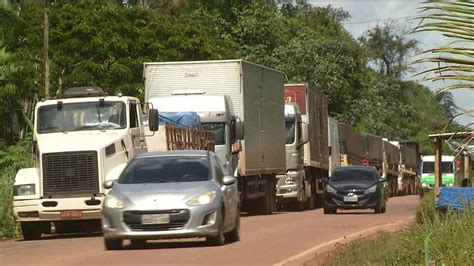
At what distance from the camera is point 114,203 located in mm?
18469

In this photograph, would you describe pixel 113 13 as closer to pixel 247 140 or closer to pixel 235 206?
pixel 247 140

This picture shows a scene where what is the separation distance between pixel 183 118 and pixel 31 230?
20.8 feet

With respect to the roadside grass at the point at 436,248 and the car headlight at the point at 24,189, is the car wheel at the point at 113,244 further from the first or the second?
the car headlight at the point at 24,189

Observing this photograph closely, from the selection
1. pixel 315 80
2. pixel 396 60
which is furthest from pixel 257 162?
pixel 396 60

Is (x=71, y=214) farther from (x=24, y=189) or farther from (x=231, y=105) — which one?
(x=231, y=105)

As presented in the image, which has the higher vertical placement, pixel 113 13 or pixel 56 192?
pixel 113 13

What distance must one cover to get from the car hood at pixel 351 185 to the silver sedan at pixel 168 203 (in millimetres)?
17884

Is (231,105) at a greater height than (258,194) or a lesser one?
greater

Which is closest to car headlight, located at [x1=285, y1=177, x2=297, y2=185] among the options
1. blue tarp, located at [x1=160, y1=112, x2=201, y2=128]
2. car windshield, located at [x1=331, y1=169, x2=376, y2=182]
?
car windshield, located at [x1=331, y1=169, x2=376, y2=182]

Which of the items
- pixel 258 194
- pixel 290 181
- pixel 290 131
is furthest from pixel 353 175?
pixel 258 194

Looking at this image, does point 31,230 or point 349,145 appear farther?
point 349,145

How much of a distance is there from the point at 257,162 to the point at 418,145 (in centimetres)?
6105

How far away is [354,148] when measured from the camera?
60.9 metres

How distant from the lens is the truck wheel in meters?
25.0
